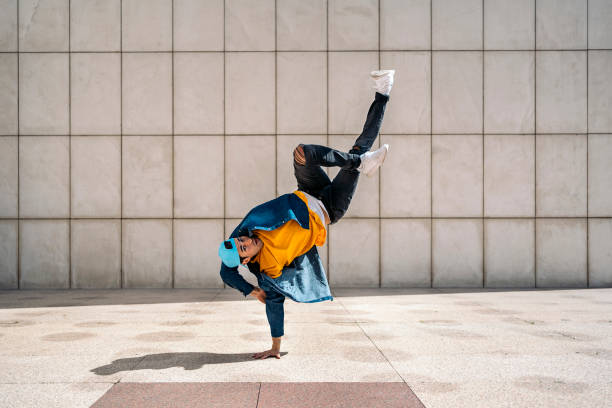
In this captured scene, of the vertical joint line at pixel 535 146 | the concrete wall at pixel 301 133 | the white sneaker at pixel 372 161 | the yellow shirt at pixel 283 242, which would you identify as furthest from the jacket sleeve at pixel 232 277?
the vertical joint line at pixel 535 146

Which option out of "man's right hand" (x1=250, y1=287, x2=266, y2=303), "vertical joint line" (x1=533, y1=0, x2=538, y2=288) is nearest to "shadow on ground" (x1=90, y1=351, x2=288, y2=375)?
"man's right hand" (x1=250, y1=287, x2=266, y2=303)

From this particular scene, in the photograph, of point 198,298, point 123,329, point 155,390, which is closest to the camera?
point 155,390

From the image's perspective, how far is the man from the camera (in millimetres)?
4684

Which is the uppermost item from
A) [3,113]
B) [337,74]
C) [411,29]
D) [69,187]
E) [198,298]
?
[411,29]

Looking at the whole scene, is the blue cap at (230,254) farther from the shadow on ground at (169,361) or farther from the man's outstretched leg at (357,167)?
the man's outstretched leg at (357,167)

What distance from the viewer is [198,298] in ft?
31.7

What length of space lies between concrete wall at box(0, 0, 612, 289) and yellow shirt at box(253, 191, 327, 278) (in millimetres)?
6337

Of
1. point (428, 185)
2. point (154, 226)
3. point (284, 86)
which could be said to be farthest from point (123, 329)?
Answer: point (428, 185)

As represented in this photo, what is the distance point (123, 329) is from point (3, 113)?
757 centimetres

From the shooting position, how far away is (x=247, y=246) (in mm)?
4609

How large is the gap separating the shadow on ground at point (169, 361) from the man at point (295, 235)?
0.29 metres

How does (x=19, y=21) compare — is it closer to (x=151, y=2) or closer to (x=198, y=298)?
(x=151, y=2)

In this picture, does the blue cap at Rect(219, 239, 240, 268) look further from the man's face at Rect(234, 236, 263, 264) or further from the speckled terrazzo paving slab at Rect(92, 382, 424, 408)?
the speckled terrazzo paving slab at Rect(92, 382, 424, 408)

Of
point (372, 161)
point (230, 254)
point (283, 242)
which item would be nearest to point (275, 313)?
point (283, 242)
